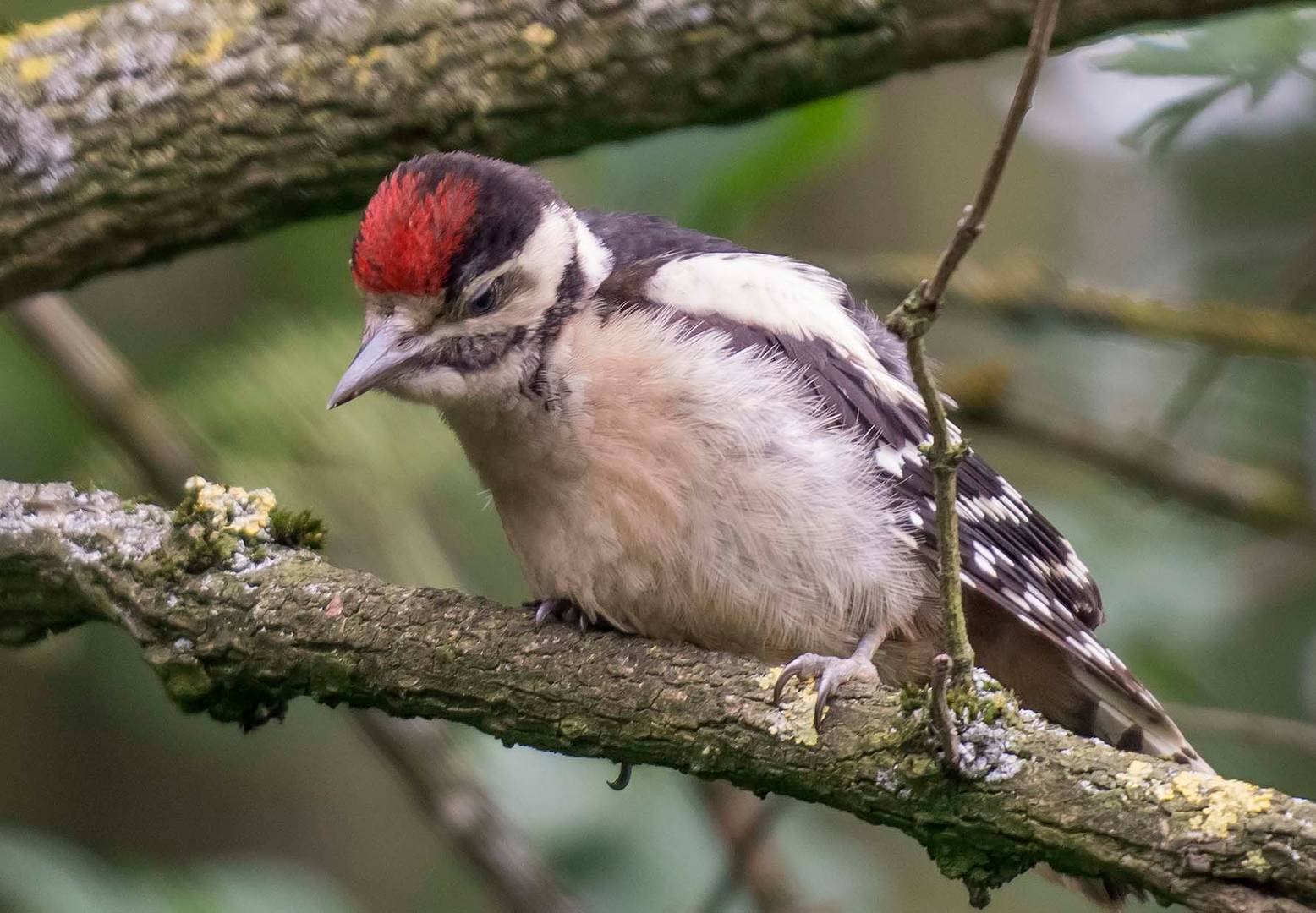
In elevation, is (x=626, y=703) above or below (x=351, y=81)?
below

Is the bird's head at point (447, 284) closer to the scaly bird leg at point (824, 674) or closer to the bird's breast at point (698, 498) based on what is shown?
the bird's breast at point (698, 498)

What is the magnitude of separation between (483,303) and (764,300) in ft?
1.94

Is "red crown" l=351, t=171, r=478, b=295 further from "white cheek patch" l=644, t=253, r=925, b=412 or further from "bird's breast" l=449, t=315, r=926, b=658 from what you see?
"white cheek patch" l=644, t=253, r=925, b=412

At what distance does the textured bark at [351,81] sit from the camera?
10.3 feet

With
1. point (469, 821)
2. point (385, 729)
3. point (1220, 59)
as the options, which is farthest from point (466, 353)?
point (1220, 59)

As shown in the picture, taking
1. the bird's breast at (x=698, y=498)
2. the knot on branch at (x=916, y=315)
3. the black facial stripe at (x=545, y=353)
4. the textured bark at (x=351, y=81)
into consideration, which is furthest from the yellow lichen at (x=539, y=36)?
the knot on branch at (x=916, y=315)

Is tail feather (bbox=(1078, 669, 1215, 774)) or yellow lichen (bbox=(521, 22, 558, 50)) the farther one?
yellow lichen (bbox=(521, 22, 558, 50))

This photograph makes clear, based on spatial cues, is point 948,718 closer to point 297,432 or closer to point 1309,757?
point 297,432

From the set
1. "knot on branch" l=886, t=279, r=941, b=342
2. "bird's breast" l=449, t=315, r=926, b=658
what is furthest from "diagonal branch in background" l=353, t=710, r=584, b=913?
"knot on branch" l=886, t=279, r=941, b=342

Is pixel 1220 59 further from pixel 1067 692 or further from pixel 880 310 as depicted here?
pixel 880 310

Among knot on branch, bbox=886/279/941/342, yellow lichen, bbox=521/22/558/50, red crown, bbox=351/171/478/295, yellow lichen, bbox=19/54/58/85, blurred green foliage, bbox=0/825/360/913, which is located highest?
knot on branch, bbox=886/279/941/342

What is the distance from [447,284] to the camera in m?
2.78

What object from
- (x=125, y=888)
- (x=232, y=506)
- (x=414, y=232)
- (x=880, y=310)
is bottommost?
(x=125, y=888)

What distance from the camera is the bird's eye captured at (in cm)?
281
